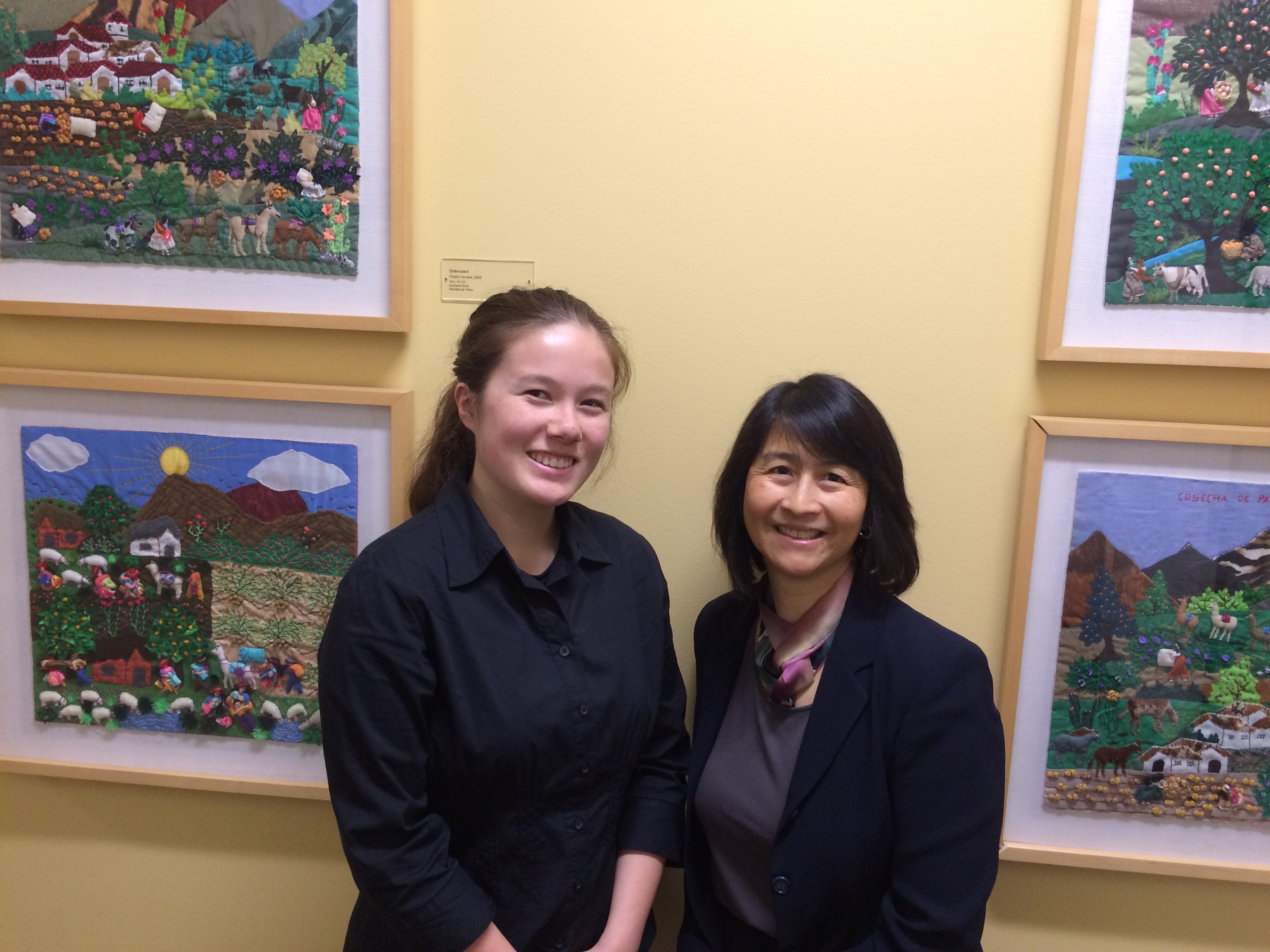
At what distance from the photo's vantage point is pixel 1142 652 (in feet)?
4.13

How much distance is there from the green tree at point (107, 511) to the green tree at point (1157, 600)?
5.31 feet

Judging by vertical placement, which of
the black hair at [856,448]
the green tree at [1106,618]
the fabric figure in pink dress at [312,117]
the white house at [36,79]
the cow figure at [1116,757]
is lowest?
the cow figure at [1116,757]

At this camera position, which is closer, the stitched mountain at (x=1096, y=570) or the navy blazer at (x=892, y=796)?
the navy blazer at (x=892, y=796)

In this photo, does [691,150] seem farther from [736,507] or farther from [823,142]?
[736,507]

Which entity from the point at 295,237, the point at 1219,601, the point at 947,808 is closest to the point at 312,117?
the point at 295,237

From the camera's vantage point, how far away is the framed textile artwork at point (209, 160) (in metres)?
1.24

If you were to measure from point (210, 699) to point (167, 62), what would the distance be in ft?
3.36

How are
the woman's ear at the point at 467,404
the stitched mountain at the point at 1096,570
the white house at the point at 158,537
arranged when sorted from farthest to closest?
the white house at the point at 158,537
the stitched mountain at the point at 1096,570
the woman's ear at the point at 467,404

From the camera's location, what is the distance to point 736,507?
1.13 m

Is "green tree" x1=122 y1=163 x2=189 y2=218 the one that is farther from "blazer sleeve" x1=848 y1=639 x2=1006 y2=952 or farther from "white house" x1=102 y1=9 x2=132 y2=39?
"blazer sleeve" x1=848 y1=639 x2=1006 y2=952

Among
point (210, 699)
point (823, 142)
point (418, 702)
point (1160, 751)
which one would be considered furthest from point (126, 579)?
point (1160, 751)

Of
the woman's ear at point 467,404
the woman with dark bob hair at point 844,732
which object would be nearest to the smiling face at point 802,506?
the woman with dark bob hair at point 844,732

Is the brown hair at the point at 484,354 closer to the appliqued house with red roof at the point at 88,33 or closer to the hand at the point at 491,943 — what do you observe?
the hand at the point at 491,943

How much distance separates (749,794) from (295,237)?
1.06 m
